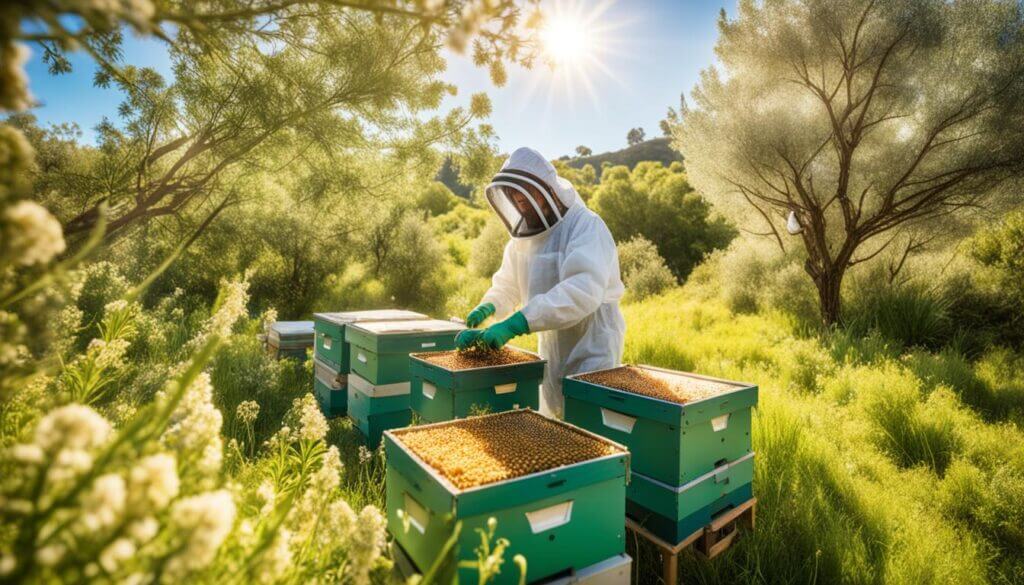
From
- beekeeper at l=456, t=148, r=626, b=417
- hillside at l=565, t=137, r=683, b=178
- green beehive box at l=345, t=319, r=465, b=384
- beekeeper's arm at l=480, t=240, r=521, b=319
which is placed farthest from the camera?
hillside at l=565, t=137, r=683, b=178

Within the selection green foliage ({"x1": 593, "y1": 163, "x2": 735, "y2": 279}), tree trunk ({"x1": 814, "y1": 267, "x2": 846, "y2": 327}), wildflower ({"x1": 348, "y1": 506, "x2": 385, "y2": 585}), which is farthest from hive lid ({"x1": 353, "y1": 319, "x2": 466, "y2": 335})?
green foliage ({"x1": 593, "y1": 163, "x2": 735, "y2": 279})

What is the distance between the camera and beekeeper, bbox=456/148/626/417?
10.7ft

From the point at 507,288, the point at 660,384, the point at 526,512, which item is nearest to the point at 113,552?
the point at 526,512

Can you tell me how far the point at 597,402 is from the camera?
2.76 meters

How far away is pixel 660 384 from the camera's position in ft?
9.46

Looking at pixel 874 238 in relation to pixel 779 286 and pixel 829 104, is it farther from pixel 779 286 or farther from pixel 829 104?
pixel 829 104

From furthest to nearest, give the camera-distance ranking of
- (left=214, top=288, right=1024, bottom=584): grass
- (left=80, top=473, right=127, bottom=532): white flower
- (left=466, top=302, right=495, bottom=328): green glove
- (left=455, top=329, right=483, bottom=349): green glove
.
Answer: (left=466, top=302, right=495, bottom=328): green glove
(left=455, top=329, right=483, bottom=349): green glove
(left=214, top=288, right=1024, bottom=584): grass
(left=80, top=473, right=127, bottom=532): white flower

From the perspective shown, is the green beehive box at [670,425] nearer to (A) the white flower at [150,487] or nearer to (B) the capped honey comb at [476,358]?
(B) the capped honey comb at [476,358]

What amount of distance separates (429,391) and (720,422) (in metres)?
1.87

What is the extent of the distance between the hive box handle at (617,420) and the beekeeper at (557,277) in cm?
74

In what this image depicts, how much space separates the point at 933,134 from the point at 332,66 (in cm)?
906

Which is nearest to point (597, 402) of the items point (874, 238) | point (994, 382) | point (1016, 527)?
point (1016, 527)

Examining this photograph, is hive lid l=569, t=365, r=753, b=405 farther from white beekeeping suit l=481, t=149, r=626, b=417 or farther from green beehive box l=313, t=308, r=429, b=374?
green beehive box l=313, t=308, r=429, b=374

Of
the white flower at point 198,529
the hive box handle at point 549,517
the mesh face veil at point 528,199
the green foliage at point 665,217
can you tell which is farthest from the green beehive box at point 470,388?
the green foliage at point 665,217
